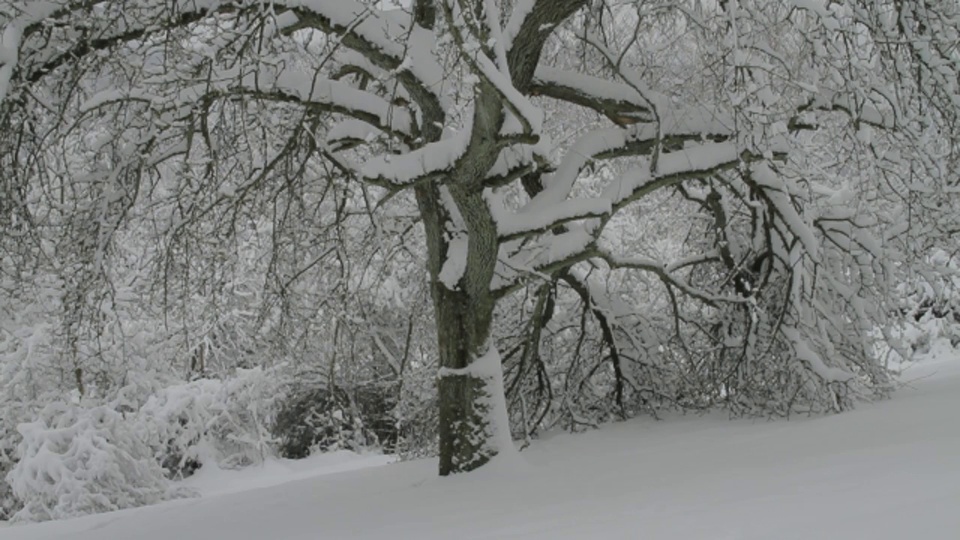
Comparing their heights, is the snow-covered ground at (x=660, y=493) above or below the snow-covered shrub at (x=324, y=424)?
above

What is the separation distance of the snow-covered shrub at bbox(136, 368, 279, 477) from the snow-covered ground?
21.5ft

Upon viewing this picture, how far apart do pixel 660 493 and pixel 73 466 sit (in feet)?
29.7

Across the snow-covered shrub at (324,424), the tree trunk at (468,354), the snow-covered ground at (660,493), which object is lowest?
the snow-covered shrub at (324,424)

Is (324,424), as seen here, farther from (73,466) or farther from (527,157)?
(527,157)

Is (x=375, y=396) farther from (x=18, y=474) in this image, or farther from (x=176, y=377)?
(x=18, y=474)

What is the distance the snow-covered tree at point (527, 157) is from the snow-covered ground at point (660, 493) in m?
0.63

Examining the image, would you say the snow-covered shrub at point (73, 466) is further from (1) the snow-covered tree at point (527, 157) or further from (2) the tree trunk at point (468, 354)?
(2) the tree trunk at point (468, 354)

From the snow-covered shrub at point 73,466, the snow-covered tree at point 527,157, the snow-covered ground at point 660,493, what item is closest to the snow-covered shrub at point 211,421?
the snow-covered shrub at point 73,466

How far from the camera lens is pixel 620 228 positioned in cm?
1341

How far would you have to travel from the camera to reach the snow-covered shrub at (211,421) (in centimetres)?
1314

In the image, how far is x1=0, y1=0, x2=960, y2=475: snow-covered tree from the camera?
493 centimetres

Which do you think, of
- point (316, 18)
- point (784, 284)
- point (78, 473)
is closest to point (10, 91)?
point (316, 18)

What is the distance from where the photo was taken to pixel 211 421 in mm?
14156

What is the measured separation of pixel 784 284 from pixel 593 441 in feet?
6.76
